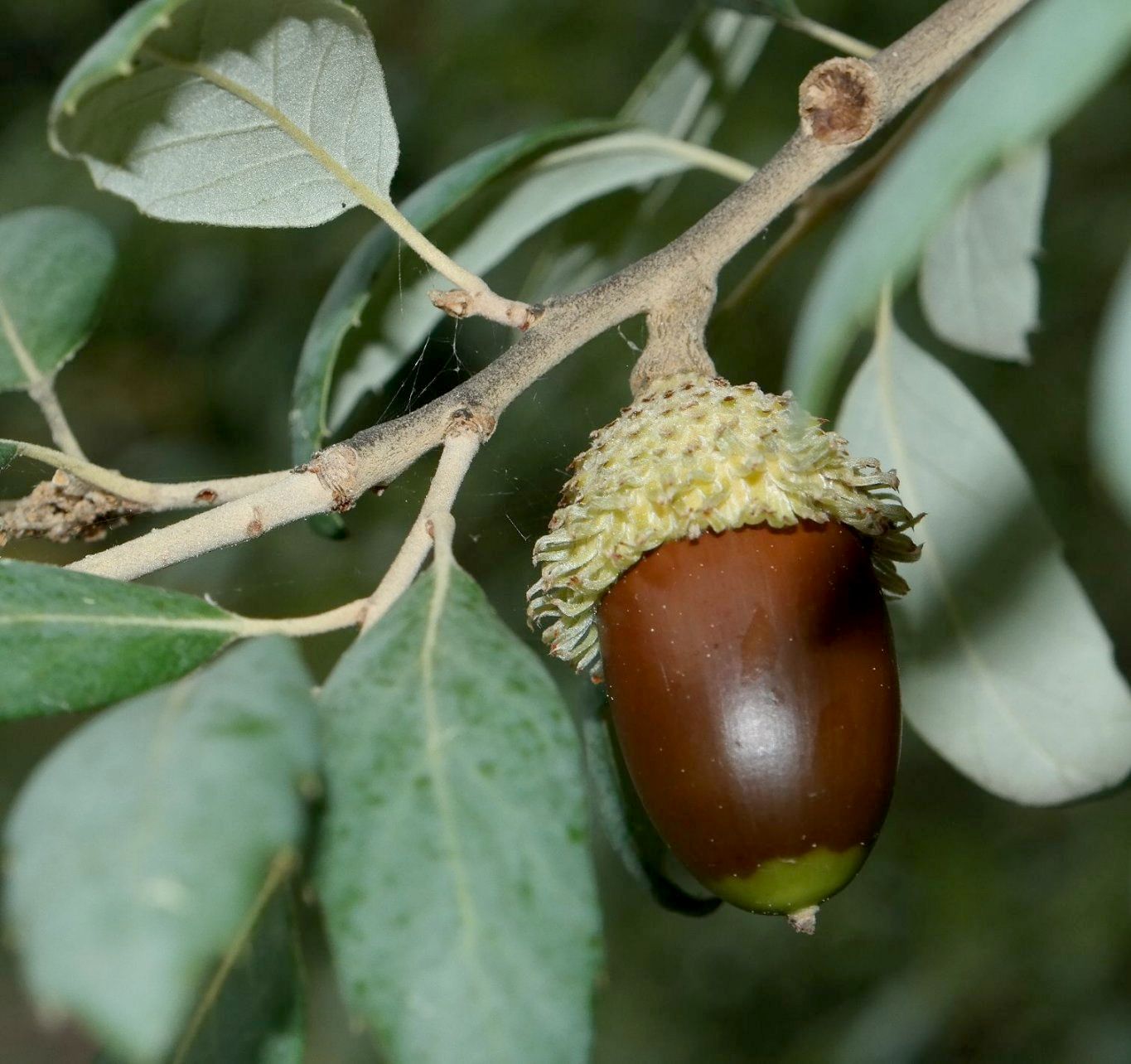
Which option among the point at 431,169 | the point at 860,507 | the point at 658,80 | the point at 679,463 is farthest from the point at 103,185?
the point at 431,169

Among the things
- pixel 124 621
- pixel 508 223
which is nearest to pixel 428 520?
pixel 124 621

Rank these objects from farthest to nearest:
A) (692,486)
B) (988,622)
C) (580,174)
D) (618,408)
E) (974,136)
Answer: (618,408), (580,174), (988,622), (692,486), (974,136)

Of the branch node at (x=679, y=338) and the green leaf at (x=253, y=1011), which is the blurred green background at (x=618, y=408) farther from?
the green leaf at (x=253, y=1011)

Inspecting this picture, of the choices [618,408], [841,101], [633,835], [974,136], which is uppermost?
[974,136]

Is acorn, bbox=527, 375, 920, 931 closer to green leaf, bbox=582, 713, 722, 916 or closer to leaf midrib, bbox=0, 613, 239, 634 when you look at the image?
green leaf, bbox=582, 713, 722, 916

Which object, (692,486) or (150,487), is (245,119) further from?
(692,486)

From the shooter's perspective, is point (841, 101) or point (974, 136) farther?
point (841, 101)

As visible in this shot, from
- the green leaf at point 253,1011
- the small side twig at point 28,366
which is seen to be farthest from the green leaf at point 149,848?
the small side twig at point 28,366
